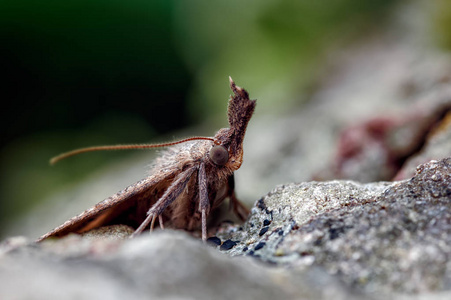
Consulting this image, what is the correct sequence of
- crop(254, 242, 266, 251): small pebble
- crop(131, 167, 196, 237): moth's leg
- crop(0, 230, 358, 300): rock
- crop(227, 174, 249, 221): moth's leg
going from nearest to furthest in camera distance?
crop(0, 230, 358, 300): rock
crop(254, 242, 266, 251): small pebble
crop(131, 167, 196, 237): moth's leg
crop(227, 174, 249, 221): moth's leg

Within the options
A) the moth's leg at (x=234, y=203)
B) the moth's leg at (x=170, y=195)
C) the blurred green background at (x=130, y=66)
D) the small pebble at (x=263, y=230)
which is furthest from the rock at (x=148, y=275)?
the blurred green background at (x=130, y=66)

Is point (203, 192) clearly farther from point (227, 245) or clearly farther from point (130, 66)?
point (130, 66)

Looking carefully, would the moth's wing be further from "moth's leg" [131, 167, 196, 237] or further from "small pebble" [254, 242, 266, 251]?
"small pebble" [254, 242, 266, 251]

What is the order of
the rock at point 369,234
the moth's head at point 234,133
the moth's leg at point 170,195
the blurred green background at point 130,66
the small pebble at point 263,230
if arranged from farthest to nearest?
the blurred green background at point 130,66
the moth's head at point 234,133
the moth's leg at point 170,195
the small pebble at point 263,230
the rock at point 369,234

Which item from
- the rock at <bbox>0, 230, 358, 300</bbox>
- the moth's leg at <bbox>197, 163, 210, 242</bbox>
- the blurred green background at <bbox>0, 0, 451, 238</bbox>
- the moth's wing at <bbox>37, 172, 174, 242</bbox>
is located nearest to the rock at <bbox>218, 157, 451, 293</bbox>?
the rock at <bbox>0, 230, 358, 300</bbox>

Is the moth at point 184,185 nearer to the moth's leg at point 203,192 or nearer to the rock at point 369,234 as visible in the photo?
the moth's leg at point 203,192

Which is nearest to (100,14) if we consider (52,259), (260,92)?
(260,92)
